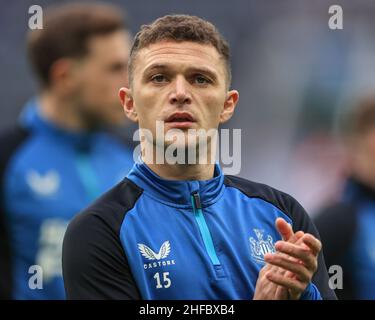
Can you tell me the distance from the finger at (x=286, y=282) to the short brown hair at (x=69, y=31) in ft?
14.4

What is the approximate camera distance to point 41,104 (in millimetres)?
7250

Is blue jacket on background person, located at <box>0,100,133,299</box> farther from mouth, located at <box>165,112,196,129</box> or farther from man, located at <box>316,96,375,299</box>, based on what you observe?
mouth, located at <box>165,112,196,129</box>

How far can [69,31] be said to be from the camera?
282 inches

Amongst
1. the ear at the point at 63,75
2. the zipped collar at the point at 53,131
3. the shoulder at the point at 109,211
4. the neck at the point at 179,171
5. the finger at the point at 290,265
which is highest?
the ear at the point at 63,75

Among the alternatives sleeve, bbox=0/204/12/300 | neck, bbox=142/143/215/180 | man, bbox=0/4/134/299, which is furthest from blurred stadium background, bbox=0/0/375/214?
neck, bbox=142/143/215/180

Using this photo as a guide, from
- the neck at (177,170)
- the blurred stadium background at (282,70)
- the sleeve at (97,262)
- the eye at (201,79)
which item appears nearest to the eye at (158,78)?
the eye at (201,79)

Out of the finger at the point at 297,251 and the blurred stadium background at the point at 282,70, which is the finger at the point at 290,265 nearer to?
the finger at the point at 297,251

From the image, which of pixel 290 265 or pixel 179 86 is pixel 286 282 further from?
pixel 179 86

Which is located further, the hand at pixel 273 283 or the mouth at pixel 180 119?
the mouth at pixel 180 119

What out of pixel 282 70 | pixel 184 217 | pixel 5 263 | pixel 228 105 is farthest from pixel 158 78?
pixel 282 70

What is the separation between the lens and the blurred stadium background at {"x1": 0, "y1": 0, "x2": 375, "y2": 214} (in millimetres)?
11578

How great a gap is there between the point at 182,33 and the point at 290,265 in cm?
91

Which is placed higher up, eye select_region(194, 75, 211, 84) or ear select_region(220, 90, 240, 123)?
eye select_region(194, 75, 211, 84)

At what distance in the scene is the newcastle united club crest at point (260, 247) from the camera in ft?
10.5
